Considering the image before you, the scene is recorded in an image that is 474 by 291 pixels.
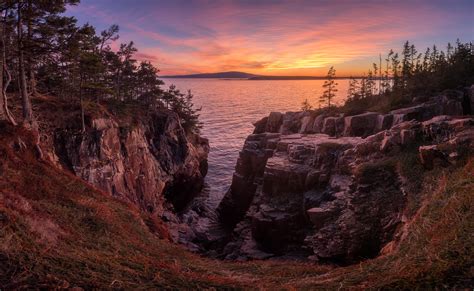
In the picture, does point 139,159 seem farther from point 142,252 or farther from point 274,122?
point 274,122

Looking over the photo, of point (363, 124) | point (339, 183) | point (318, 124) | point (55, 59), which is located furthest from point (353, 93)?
point (55, 59)

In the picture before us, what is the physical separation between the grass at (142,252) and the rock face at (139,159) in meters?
11.9

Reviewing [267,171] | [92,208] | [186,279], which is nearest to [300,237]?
[267,171]

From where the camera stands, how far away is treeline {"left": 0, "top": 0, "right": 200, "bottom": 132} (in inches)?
916

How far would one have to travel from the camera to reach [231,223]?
40.9 metres

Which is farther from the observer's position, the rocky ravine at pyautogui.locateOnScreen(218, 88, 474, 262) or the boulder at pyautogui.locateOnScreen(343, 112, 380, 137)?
the boulder at pyautogui.locateOnScreen(343, 112, 380, 137)

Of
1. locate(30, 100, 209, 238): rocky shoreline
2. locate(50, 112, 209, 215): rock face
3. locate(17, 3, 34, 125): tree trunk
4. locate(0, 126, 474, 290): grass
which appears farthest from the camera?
locate(50, 112, 209, 215): rock face

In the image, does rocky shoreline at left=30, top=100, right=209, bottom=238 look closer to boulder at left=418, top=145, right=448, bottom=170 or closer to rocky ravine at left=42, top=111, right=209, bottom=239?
rocky ravine at left=42, top=111, right=209, bottom=239

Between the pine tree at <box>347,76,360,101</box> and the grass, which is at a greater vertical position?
the pine tree at <box>347,76,360,101</box>

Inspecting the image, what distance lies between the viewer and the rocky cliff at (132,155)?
29.9 metres

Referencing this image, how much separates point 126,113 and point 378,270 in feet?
132

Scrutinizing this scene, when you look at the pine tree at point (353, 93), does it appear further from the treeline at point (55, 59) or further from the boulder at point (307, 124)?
the treeline at point (55, 59)

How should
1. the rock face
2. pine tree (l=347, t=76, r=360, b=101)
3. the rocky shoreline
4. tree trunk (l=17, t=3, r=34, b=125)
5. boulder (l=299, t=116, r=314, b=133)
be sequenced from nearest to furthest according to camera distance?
1. tree trunk (l=17, t=3, r=34, b=125)
2. the rocky shoreline
3. the rock face
4. boulder (l=299, t=116, r=314, b=133)
5. pine tree (l=347, t=76, r=360, b=101)

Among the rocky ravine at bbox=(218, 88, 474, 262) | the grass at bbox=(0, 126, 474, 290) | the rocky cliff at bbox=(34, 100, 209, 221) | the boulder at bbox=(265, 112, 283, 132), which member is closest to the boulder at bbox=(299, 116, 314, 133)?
the rocky ravine at bbox=(218, 88, 474, 262)
